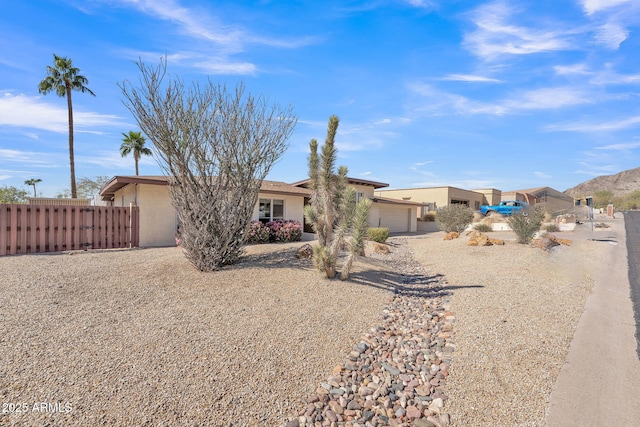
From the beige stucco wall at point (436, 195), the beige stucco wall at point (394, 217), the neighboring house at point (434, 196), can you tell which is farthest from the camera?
the beige stucco wall at point (436, 195)

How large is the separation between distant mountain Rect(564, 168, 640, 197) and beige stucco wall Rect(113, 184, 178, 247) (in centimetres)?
10773

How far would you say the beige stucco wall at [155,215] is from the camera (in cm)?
1341

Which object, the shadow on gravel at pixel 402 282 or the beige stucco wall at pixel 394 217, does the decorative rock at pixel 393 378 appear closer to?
the shadow on gravel at pixel 402 282

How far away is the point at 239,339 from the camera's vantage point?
178 inches

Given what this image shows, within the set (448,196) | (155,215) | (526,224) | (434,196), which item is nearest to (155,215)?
(155,215)

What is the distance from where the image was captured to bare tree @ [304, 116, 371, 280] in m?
7.62

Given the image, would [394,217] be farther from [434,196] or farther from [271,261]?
[271,261]

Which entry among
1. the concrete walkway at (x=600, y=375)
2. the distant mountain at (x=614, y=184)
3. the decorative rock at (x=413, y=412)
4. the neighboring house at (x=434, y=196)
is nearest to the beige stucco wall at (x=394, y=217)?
the neighboring house at (x=434, y=196)

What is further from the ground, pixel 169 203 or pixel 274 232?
pixel 169 203

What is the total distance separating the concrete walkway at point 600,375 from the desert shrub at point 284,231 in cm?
1125

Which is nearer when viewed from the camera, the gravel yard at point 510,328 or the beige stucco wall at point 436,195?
the gravel yard at point 510,328

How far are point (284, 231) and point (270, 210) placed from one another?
2.63 meters

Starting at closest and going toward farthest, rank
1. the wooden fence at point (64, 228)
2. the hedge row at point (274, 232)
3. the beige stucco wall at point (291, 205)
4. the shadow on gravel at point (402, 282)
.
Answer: the shadow on gravel at point (402, 282) < the wooden fence at point (64, 228) < the hedge row at point (274, 232) < the beige stucco wall at point (291, 205)

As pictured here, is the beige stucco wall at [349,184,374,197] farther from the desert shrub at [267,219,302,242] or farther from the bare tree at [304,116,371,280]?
the bare tree at [304,116,371,280]
